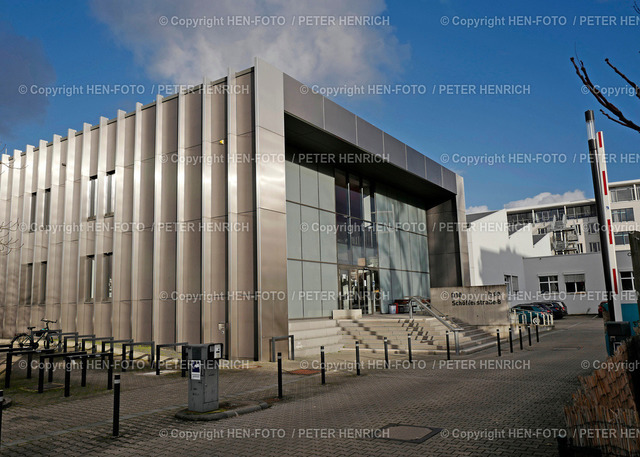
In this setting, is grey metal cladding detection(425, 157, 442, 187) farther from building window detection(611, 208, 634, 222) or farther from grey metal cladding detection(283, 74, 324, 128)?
building window detection(611, 208, 634, 222)

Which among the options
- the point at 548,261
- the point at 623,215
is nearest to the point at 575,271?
the point at 548,261

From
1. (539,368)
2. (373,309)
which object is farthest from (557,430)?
(373,309)

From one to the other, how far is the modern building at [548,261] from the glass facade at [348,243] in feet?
26.2

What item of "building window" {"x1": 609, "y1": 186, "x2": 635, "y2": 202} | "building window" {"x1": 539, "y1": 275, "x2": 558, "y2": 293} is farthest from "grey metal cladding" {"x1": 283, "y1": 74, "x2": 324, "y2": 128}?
"building window" {"x1": 609, "y1": 186, "x2": 635, "y2": 202}

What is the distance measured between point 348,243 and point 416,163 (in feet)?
21.8

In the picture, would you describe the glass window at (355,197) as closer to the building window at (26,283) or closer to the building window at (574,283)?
the building window at (26,283)

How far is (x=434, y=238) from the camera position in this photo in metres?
36.0

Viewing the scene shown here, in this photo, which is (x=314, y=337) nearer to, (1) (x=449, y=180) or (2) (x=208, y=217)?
(2) (x=208, y=217)

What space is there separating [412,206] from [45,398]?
1088 inches

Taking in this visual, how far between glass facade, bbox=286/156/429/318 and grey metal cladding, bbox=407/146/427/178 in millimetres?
2800

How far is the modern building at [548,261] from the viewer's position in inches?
1720

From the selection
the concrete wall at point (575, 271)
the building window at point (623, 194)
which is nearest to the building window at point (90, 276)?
the concrete wall at point (575, 271)

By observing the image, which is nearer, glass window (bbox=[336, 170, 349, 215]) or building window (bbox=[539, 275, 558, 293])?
glass window (bbox=[336, 170, 349, 215])

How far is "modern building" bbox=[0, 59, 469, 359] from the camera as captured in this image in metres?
17.4
